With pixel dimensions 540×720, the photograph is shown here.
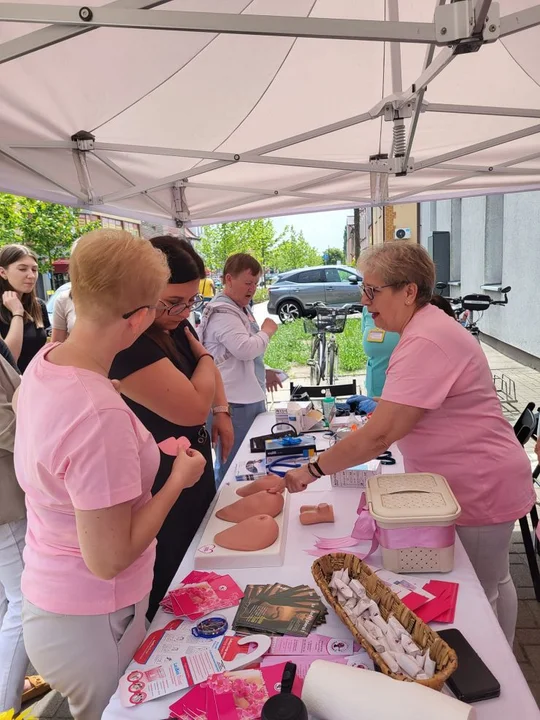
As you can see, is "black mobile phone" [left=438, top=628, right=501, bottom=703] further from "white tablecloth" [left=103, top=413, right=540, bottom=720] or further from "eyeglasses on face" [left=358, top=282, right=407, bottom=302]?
"eyeglasses on face" [left=358, top=282, right=407, bottom=302]

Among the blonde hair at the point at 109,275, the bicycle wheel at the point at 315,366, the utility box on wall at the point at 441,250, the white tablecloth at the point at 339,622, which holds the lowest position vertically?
the bicycle wheel at the point at 315,366

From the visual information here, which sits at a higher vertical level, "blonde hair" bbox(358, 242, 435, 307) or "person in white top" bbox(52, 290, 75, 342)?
"blonde hair" bbox(358, 242, 435, 307)

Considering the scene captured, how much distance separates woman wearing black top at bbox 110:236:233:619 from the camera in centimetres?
145

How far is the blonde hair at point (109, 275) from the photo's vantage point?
3.17 ft

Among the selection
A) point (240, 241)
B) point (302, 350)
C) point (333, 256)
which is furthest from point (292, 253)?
point (302, 350)

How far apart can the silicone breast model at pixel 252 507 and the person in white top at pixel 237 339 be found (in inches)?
51.8

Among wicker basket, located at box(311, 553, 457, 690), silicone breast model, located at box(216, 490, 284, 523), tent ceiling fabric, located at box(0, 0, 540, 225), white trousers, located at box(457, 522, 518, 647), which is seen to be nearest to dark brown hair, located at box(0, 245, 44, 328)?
tent ceiling fabric, located at box(0, 0, 540, 225)

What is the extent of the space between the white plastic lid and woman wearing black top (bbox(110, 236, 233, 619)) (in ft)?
1.99

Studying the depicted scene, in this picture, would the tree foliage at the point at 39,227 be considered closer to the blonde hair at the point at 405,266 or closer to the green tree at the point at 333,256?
the blonde hair at the point at 405,266

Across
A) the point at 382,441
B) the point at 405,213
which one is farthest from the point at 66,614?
the point at 405,213

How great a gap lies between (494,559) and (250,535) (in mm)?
831

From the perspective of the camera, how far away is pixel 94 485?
90cm

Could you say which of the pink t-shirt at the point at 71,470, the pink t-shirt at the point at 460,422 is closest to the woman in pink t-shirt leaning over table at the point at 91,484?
the pink t-shirt at the point at 71,470

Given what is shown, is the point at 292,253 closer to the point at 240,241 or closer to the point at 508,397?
the point at 240,241
